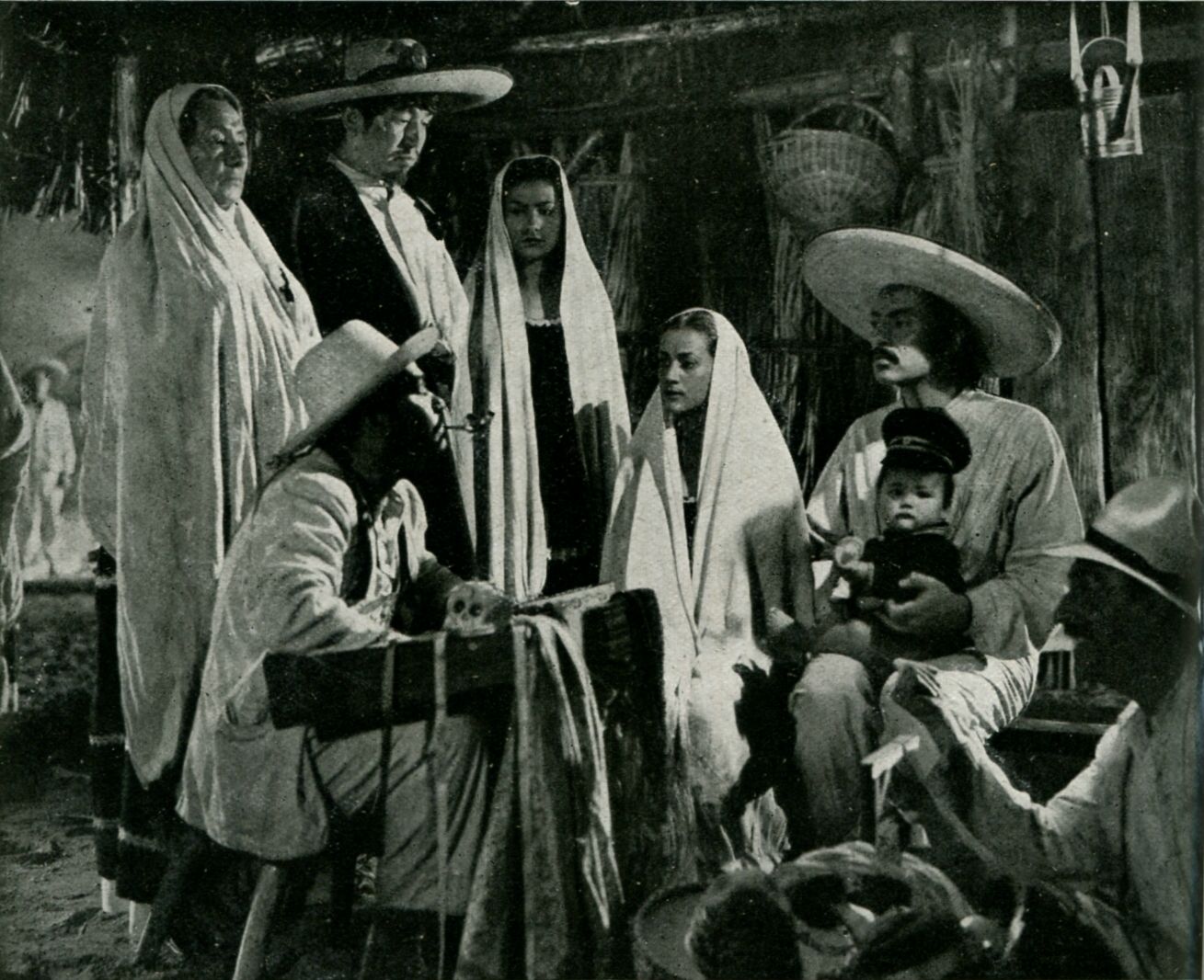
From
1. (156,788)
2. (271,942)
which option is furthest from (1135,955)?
(156,788)

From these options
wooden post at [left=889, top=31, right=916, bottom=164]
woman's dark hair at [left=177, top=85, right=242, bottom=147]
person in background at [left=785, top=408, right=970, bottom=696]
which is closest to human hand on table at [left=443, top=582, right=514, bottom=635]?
person in background at [left=785, top=408, right=970, bottom=696]

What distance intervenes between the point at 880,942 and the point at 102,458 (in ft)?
6.92

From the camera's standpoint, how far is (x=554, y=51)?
3475mm

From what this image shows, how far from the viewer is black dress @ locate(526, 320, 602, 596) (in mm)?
3387

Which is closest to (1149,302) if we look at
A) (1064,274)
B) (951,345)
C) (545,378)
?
(1064,274)

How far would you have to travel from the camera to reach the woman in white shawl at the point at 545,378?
3.38 metres

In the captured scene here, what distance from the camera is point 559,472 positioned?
3408 mm

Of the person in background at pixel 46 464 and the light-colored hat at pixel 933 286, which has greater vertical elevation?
the light-colored hat at pixel 933 286

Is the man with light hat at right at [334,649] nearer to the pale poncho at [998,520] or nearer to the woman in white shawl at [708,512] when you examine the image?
the woman in white shawl at [708,512]

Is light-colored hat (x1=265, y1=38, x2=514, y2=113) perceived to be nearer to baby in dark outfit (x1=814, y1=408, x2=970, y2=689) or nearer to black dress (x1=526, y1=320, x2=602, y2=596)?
black dress (x1=526, y1=320, x2=602, y2=596)

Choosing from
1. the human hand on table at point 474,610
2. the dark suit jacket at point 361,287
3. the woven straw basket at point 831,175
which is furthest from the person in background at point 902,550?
the dark suit jacket at point 361,287

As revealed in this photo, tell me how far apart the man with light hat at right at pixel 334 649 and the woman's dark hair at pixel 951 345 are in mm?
1168

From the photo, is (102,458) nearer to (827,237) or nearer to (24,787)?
(24,787)

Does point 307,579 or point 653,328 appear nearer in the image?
point 307,579
